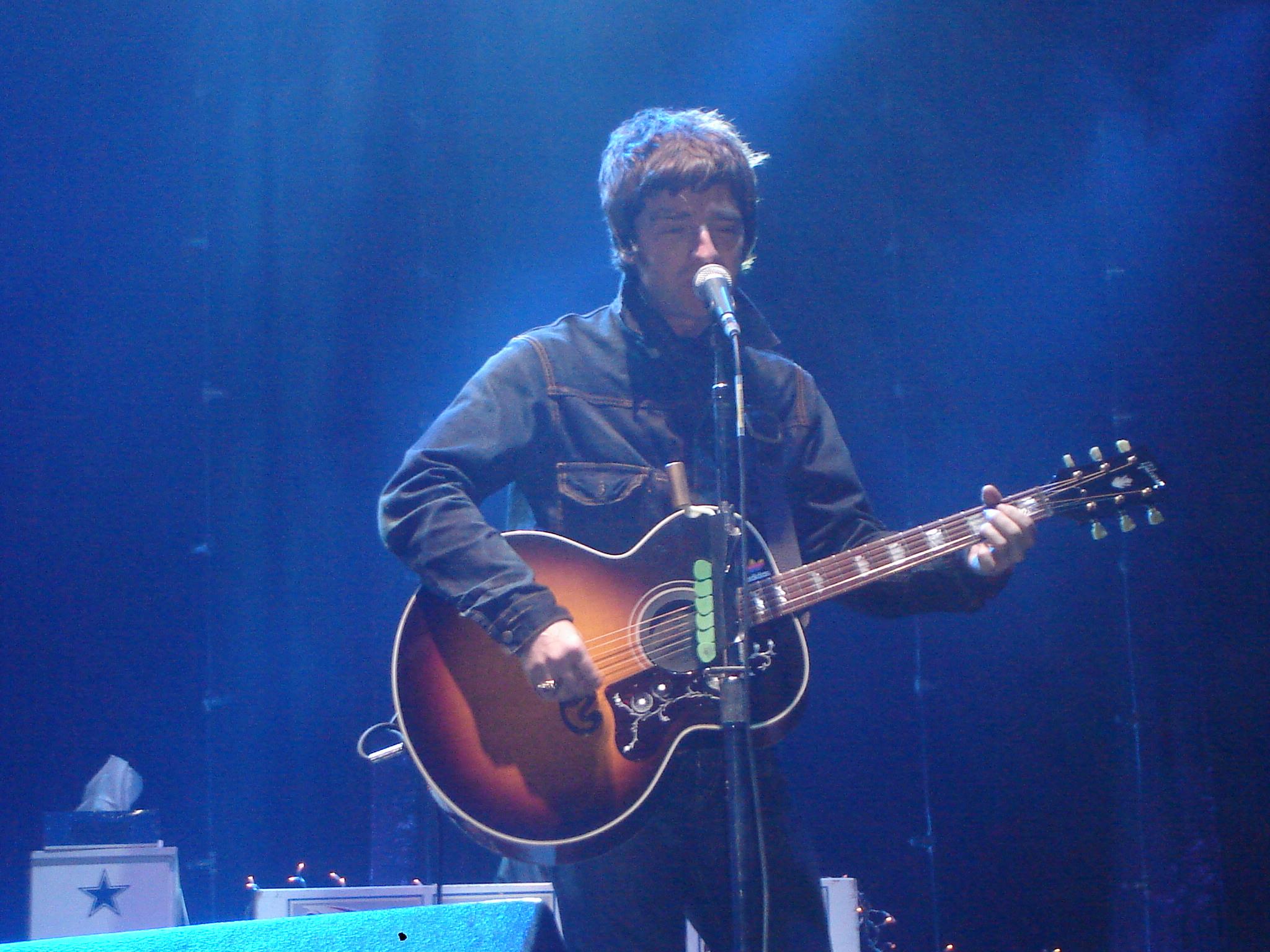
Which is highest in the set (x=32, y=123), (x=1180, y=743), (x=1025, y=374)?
(x=32, y=123)

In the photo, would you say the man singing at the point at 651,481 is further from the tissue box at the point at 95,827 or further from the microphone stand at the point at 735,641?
the tissue box at the point at 95,827

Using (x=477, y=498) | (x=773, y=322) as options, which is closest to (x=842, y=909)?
(x=477, y=498)

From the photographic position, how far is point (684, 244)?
8.87ft

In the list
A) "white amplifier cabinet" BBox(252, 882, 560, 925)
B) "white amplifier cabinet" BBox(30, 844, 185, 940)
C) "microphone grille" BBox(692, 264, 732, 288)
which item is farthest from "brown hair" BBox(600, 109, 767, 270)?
"white amplifier cabinet" BBox(30, 844, 185, 940)

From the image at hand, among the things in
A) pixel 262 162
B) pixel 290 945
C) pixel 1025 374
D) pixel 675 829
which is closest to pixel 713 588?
pixel 675 829

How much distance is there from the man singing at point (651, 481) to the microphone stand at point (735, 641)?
16 centimetres

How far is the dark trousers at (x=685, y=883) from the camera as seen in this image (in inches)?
84.6

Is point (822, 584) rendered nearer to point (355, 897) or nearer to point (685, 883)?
point (685, 883)

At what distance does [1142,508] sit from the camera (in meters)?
2.75

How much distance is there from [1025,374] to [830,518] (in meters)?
2.16

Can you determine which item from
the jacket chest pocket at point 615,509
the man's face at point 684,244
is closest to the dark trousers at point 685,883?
the jacket chest pocket at point 615,509

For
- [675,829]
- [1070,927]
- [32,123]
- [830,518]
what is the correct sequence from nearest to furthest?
[675,829]
[830,518]
[1070,927]
[32,123]

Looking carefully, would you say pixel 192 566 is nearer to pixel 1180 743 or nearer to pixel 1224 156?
pixel 1180 743

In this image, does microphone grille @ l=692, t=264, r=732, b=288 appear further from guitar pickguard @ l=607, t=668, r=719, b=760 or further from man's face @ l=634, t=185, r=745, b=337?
guitar pickguard @ l=607, t=668, r=719, b=760
